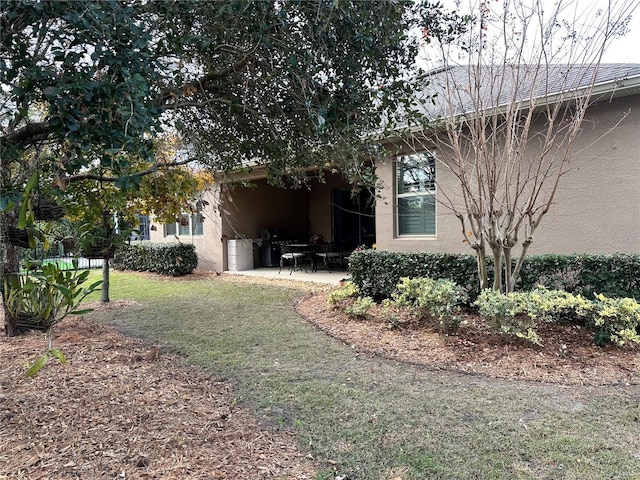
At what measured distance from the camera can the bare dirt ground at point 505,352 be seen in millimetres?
3975

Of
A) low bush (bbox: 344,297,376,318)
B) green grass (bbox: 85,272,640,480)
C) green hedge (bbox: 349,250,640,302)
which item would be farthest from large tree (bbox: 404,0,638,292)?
green grass (bbox: 85,272,640,480)

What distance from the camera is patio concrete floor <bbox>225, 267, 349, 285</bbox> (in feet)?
34.0

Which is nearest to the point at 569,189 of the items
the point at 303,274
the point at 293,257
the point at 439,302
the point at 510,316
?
the point at 510,316

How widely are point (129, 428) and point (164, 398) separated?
0.58m

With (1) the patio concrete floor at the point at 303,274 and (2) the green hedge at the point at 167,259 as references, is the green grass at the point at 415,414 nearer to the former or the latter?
(1) the patio concrete floor at the point at 303,274

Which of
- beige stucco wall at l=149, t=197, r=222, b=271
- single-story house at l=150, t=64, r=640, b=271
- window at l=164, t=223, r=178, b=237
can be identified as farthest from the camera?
window at l=164, t=223, r=178, b=237

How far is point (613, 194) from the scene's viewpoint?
5.66 meters

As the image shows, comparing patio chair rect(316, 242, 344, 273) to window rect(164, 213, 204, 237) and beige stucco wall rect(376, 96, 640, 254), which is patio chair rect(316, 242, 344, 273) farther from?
beige stucco wall rect(376, 96, 640, 254)

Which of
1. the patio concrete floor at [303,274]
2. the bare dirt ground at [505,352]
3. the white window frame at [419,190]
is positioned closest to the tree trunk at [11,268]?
the bare dirt ground at [505,352]

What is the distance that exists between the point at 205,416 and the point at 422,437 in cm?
159

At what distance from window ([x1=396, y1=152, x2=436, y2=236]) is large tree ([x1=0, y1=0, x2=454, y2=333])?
3528 mm

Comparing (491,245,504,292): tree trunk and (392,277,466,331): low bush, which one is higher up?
(491,245,504,292): tree trunk

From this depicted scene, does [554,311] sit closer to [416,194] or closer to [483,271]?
[483,271]

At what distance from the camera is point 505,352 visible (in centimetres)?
443
